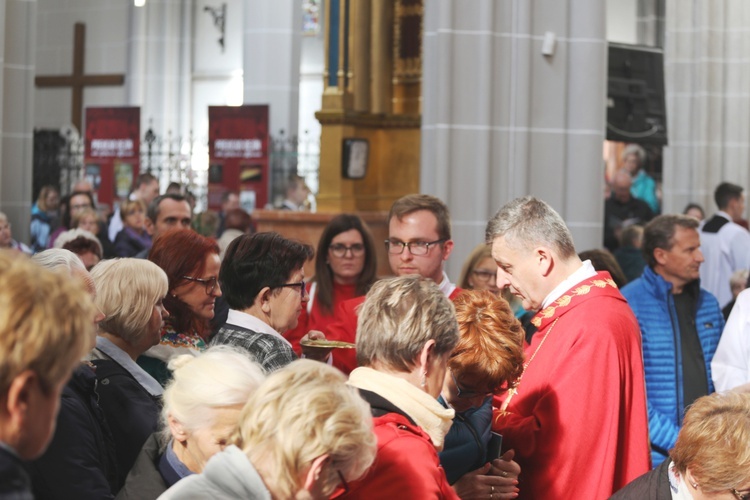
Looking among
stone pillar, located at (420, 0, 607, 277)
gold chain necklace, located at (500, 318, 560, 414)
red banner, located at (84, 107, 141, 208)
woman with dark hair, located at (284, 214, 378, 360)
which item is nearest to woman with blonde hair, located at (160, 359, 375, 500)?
gold chain necklace, located at (500, 318, 560, 414)

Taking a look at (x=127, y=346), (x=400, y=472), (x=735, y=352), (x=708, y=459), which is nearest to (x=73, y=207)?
(x=735, y=352)

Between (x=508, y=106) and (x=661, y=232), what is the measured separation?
158 centimetres

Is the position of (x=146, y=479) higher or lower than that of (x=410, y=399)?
lower

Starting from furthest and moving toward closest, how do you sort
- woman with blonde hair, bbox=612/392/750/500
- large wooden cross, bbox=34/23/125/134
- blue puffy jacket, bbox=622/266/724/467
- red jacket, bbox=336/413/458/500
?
1. large wooden cross, bbox=34/23/125/134
2. blue puffy jacket, bbox=622/266/724/467
3. woman with blonde hair, bbox=612/392/750/500
4. red jacket, bbox=336/413/458/500

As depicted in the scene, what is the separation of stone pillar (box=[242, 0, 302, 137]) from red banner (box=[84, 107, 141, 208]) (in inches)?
74.7

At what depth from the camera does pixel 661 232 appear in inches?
224

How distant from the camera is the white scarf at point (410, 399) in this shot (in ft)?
8.83

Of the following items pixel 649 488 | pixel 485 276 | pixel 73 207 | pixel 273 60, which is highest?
pixel 273 60

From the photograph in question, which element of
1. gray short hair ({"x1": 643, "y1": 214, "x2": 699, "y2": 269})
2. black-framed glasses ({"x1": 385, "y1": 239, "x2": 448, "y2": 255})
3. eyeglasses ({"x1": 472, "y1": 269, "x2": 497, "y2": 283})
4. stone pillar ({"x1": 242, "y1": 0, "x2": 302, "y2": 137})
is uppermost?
stone pillar ({"x1": 242, "y1": 0, "x2": 302, "y2": 137})

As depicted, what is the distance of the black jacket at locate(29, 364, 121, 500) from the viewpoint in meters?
2.93

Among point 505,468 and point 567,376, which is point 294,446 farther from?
point 567,376

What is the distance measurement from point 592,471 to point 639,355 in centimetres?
37

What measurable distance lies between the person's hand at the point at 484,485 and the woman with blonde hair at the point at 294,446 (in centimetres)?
89

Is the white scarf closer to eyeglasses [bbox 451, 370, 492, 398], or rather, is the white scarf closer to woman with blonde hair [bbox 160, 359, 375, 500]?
woman with blonde hair [bbox 160, 359, 375, 500]
